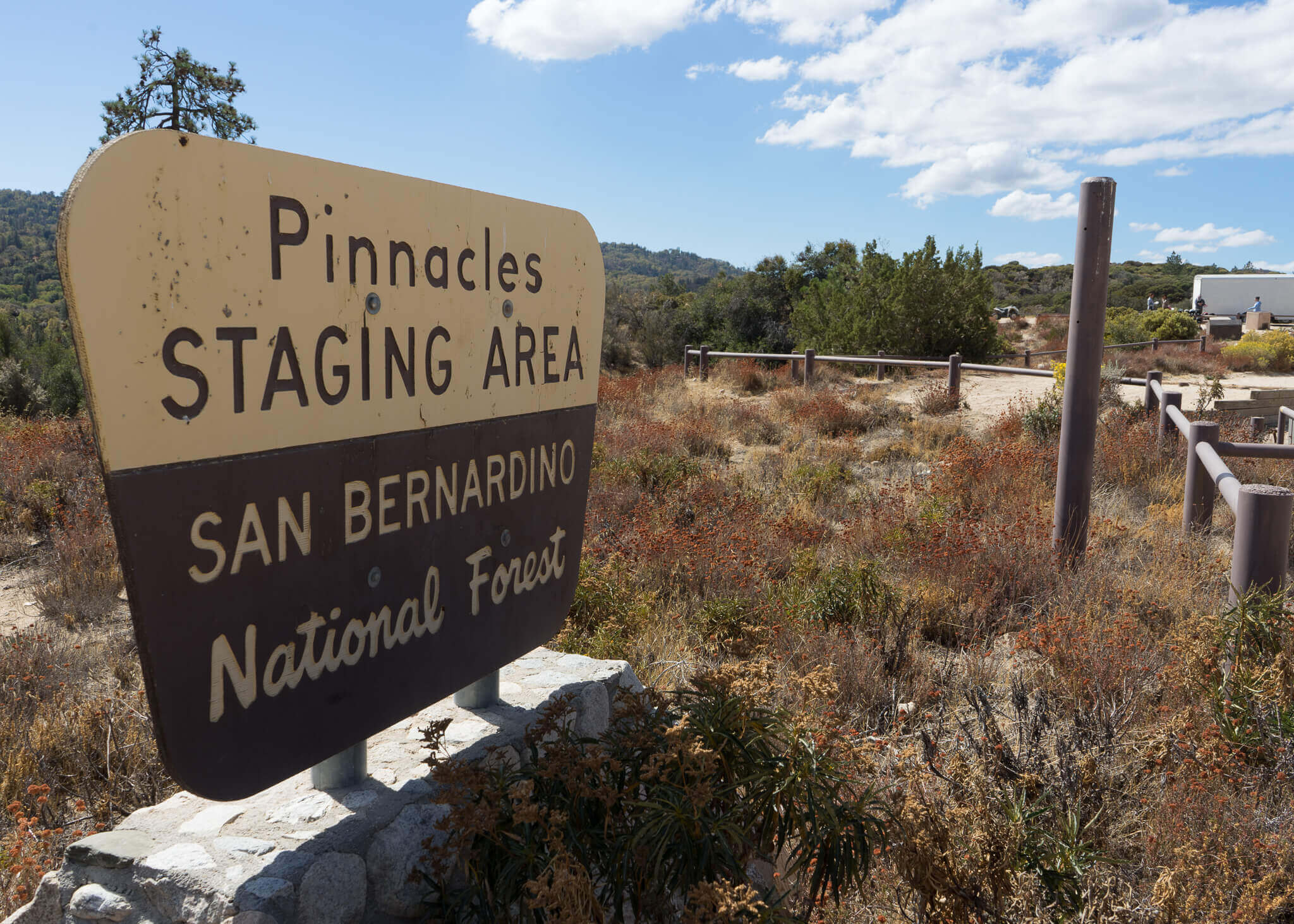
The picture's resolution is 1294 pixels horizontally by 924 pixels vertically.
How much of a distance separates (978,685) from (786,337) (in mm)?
25153

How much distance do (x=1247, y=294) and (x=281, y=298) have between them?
182 ft

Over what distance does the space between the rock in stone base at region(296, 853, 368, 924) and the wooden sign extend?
32 centimetres

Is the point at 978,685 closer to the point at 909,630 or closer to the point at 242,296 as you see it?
the point at 909,630

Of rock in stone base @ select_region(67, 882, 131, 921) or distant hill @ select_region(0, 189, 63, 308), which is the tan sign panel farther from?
distant hill @ select_region(0, 189, 63, 308)

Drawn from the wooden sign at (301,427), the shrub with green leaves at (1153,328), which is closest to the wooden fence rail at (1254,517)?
the wooden sign at (301,427)

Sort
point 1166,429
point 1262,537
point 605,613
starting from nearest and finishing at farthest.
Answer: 1. point 1262,537
2. point 605,613
3. point 1166,429

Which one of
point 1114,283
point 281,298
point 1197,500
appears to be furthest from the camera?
point 1114,283

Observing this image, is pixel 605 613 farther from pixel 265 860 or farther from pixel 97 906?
pixel 97 906

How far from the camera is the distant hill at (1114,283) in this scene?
50.1 m

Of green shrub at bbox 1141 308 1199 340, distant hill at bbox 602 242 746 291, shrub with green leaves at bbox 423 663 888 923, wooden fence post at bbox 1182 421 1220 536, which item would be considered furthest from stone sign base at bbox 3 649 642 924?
distant hill at bbox 602 242 746 291

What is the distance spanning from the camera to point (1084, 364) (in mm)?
5340

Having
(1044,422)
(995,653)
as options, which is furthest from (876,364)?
(995,653)

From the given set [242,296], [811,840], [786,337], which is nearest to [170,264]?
[242,296]

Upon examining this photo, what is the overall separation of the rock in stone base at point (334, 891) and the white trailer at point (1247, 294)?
5272 centimetres
